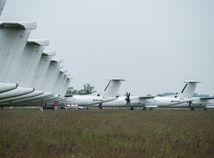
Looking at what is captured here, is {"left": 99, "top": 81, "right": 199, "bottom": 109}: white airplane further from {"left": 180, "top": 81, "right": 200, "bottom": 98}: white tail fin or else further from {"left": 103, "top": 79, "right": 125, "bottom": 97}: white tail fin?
{"left": 103, "top": 79, "right": 125, "bottom": 97}: white tail fin

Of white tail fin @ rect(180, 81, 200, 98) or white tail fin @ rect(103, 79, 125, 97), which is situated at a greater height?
white tail fin @ rect(180, 81, 200, 98)

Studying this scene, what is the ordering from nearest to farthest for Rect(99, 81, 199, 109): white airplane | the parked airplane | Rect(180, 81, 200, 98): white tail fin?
Rect(99, 81, 199, 109): white airplane → Rect(180, 81, 200, 98): white tail fin → the parked airplane

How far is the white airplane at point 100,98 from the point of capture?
162 ft

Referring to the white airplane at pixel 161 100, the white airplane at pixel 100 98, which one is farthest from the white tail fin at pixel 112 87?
the white airplane at pixel 161 100

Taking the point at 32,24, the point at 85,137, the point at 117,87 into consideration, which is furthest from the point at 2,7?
the point at 117,87

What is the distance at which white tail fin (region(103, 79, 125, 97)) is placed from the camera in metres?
50.0

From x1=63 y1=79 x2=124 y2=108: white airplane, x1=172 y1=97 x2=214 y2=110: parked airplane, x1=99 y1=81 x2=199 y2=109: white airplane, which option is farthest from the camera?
x1=172 y1=97 x2=214 y2=110: parked airplane

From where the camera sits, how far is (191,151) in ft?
26.9

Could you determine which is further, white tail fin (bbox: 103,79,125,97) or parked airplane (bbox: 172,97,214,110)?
parked airplane (bbox: 172,97,214,110)

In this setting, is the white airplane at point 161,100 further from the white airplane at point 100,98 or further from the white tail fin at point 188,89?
the white airplane at point 100,98

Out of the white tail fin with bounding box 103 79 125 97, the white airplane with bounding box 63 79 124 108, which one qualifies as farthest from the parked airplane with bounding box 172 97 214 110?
the white airplane with bounding box 63 79 124 108

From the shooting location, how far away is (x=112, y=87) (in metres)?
50.1

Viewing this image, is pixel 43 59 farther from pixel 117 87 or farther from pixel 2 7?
pixel 117 87

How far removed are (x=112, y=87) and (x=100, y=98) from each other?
292 centimetres
